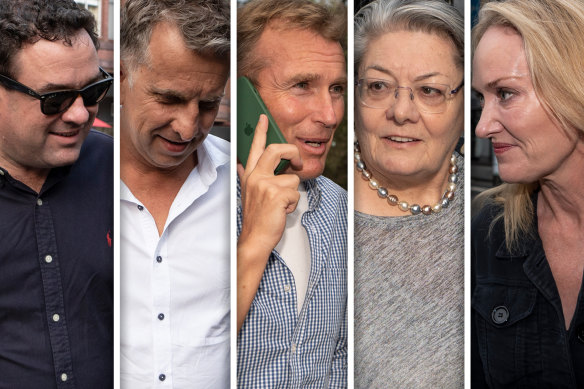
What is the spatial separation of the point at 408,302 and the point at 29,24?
7.85 ft

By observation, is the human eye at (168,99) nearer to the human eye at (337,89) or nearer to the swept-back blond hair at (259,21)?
the swept-back blond hair at (259,21)

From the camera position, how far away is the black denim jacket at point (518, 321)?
3604mm

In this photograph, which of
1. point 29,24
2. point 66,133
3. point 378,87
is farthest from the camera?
point 378,87

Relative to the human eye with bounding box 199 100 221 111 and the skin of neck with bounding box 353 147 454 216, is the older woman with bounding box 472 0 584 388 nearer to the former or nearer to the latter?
the skin of neck with bounding box 353 147 454 216

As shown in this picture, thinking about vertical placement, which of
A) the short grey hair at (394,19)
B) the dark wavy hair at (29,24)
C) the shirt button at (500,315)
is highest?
the short grey hair at (394,19)

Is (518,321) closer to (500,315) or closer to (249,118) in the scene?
(500,315)

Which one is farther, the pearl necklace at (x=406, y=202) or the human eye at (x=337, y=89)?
the pearl necklace at (x=406, y=202)

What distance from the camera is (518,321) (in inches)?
148

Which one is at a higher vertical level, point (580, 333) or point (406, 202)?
point (406, 202)

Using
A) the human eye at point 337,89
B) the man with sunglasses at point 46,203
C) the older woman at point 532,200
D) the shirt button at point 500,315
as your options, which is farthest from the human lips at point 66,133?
the shirt button at point 500,315

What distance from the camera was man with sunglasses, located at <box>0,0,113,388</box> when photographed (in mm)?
3344

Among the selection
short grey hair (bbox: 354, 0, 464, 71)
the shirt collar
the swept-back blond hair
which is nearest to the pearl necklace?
the shirt collar

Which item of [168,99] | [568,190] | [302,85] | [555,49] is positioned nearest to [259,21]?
[302,85]

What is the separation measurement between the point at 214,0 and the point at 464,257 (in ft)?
6.33
